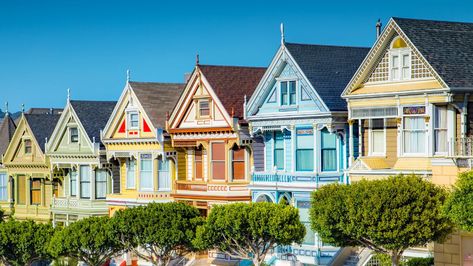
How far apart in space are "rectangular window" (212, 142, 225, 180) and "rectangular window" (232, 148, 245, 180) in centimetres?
55

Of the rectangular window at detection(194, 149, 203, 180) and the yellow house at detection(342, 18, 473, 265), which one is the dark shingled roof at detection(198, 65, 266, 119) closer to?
the rectangular window at detection(194, 149, 203, 180)

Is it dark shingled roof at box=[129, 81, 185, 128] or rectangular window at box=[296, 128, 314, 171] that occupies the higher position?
dark shingled roof at box=[129, 81, 185, 128]

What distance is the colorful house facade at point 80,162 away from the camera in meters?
65.3

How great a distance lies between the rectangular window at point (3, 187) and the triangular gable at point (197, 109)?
1796 cm

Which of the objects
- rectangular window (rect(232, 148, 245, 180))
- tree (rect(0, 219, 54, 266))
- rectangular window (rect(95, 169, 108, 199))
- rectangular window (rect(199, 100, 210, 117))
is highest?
rectangular window (rect(199, 100, 210, 117))

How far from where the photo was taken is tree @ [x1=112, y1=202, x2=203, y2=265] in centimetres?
5166

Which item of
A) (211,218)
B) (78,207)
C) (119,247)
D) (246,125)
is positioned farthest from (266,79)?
(78,207)

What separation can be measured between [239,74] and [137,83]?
6.79 m

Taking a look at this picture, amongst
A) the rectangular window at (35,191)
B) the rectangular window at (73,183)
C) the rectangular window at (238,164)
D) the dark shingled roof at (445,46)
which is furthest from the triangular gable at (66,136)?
the dark shingled roof at (445,46)

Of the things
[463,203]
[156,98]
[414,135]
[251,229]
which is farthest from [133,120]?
[463,203]

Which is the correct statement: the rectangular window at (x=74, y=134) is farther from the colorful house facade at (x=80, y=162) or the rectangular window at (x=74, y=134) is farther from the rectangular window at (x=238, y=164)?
the rectangular window at (x=238, y=164)

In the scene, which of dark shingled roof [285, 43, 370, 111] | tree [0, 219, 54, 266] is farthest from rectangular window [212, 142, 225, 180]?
tree [0, 219, 54, 266]

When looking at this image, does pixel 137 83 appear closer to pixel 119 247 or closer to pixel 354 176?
pixel 119 247

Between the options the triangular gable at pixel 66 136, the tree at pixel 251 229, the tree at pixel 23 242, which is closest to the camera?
the tree at pixel 251 229
